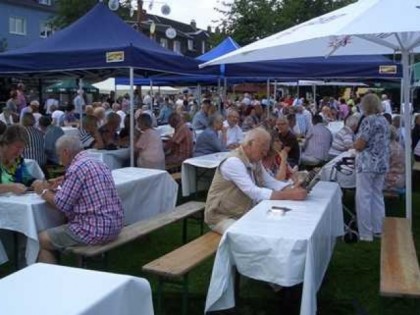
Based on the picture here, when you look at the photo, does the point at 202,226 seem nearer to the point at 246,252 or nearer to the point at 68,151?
the point at 68,151

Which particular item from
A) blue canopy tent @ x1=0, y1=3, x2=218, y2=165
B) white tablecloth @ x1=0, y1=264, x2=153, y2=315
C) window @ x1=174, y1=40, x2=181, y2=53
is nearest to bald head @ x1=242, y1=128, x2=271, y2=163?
white tablecloth @ x1=0, y1=264, x2=153, y2=315

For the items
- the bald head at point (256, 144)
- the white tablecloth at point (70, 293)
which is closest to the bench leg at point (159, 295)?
the bald head at point (256, 144)

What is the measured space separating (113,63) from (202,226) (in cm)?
245

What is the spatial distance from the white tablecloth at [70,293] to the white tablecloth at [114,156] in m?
5.93

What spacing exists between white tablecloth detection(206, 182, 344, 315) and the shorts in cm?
136

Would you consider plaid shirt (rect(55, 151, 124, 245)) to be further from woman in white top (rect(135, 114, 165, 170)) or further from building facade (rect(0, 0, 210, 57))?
building facade (rect(0, 0, 210, 57))

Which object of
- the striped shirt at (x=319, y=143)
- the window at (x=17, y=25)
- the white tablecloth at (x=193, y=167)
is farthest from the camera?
the window at (x=17, y=25)

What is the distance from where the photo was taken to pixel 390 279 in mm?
3766

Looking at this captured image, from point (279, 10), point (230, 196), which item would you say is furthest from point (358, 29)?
point (279, 10)

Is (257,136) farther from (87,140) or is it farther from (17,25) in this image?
(17,25)

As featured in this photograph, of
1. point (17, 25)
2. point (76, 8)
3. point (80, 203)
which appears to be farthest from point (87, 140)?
point (17, 25)

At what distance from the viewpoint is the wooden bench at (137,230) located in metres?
4.56

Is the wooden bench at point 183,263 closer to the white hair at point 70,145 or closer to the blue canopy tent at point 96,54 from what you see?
the white hair at point 70,145

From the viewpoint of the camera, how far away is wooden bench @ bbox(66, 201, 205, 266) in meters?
4.56
